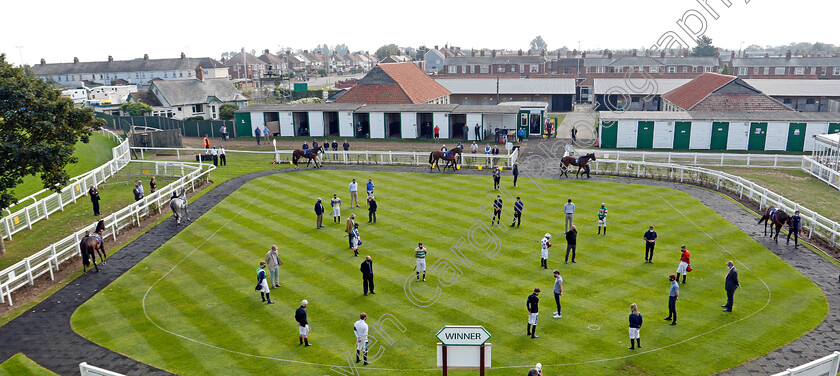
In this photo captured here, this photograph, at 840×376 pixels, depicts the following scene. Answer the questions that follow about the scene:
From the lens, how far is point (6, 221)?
25.2m

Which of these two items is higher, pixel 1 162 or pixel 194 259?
pixel 1 162

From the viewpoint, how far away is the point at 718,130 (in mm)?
45156

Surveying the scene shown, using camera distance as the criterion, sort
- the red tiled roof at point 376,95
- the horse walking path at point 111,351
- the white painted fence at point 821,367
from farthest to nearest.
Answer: the red tiled roof at point 376,95 → the horse walking path at point 111,351 → the white painted fence at point 821,367

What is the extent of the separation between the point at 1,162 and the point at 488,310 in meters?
19.0

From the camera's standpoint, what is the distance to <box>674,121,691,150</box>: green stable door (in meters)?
45.6

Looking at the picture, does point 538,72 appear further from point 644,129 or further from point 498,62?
point 644,129

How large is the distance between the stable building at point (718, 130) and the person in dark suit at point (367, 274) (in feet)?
110

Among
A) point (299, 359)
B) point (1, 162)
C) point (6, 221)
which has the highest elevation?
point (1, 162)

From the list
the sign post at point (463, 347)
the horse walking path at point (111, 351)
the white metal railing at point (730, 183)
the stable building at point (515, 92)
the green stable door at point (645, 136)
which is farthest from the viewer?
the stable building at point (515, 92)

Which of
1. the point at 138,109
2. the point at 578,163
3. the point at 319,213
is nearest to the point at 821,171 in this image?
the point at 578,163

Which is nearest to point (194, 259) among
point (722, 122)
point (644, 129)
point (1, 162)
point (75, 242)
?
point (75, 242)

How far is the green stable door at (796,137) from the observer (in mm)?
44062

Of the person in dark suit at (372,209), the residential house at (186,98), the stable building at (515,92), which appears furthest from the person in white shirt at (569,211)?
the residential house at (186,98)

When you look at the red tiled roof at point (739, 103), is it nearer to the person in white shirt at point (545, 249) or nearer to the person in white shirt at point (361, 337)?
the person in white shirt at point (545, 249)
